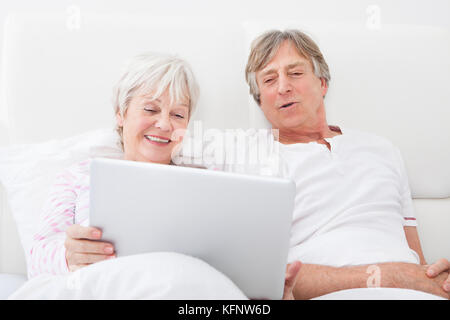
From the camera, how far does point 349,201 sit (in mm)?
1109

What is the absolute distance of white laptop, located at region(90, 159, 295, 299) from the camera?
2.17 feet

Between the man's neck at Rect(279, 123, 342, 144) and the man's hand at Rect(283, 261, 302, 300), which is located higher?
the man's neck at Rect(279, 123, 342, 144)

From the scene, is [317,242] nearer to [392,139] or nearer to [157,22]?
[392,139]

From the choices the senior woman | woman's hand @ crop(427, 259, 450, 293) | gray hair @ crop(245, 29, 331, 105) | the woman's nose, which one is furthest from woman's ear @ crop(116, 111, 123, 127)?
woman's hand @ crop(427, 259, 450, 293)

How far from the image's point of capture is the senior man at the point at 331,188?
38.1 inches

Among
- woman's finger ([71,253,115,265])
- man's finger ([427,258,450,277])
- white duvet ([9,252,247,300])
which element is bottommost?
man's finger ([427,258,450,277])

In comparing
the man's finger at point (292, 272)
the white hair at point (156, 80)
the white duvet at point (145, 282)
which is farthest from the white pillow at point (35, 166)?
the man's finger at point (292, 272)

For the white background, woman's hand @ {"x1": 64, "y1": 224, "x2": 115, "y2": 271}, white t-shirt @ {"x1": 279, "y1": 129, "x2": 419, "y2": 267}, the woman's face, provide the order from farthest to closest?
the white background < the woman's face < white t-shirt @ {"x1": 279, "y1": 129, "x2": 419, "y2": 267} < woman's hand @ {"x1": 64, "y1": 224, "x2": 115, "y2": 271}

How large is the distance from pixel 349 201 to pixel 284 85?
38 centimetres

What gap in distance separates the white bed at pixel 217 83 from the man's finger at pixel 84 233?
349mm

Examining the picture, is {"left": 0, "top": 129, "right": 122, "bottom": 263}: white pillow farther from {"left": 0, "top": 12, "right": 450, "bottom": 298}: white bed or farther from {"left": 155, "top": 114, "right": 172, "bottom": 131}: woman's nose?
{"left": 155, "top": 114, "right": 172, "bottom": 131}: woman's nose

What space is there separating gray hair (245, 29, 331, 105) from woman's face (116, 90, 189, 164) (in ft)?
0.77

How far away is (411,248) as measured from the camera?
45.0 inches

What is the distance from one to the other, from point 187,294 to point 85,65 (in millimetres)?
838
